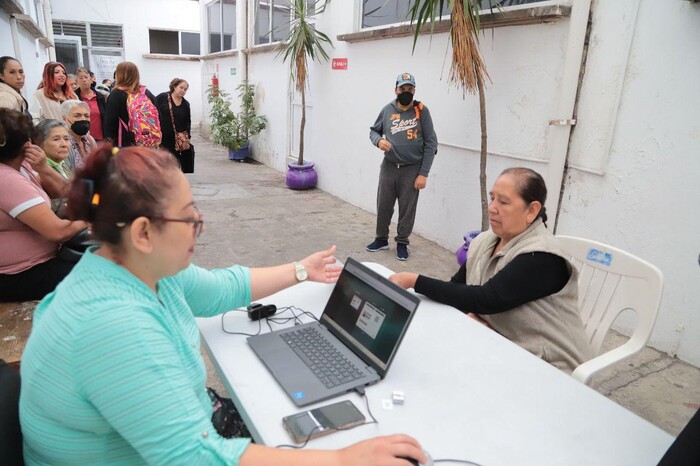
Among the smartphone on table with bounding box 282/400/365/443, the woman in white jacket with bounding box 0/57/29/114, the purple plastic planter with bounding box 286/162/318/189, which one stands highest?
the woman in white jacket with bounding box 0/57/29/114

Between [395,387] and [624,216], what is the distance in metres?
2.34

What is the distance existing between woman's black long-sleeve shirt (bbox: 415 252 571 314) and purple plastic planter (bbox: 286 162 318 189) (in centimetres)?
508

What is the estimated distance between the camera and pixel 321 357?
1278 mm

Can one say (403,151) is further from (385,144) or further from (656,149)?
(656,149)

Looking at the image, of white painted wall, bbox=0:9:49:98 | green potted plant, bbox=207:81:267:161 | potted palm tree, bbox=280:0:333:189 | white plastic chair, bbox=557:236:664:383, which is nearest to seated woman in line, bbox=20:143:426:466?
white plastic chair, bbox=557:236:664:383

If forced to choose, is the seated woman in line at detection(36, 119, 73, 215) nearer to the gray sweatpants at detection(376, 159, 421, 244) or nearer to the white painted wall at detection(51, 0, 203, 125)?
the gray sweatpants at detection(376, 159, 421, 244)

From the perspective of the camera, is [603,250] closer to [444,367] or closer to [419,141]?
[444,367]

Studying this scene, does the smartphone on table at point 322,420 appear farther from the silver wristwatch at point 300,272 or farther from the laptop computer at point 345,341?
the silver wristwatch at point 300,272

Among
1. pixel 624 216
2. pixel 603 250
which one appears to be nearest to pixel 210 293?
pixel 603 250

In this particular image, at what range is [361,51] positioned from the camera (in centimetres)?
538

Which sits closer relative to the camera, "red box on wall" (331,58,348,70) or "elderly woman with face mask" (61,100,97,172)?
"elderly woman with face mask" (61,100,97,172)

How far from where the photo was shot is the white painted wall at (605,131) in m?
2.54

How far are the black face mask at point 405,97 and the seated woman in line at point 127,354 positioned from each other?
3133mm

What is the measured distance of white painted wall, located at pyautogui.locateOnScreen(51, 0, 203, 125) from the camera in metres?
13.6
